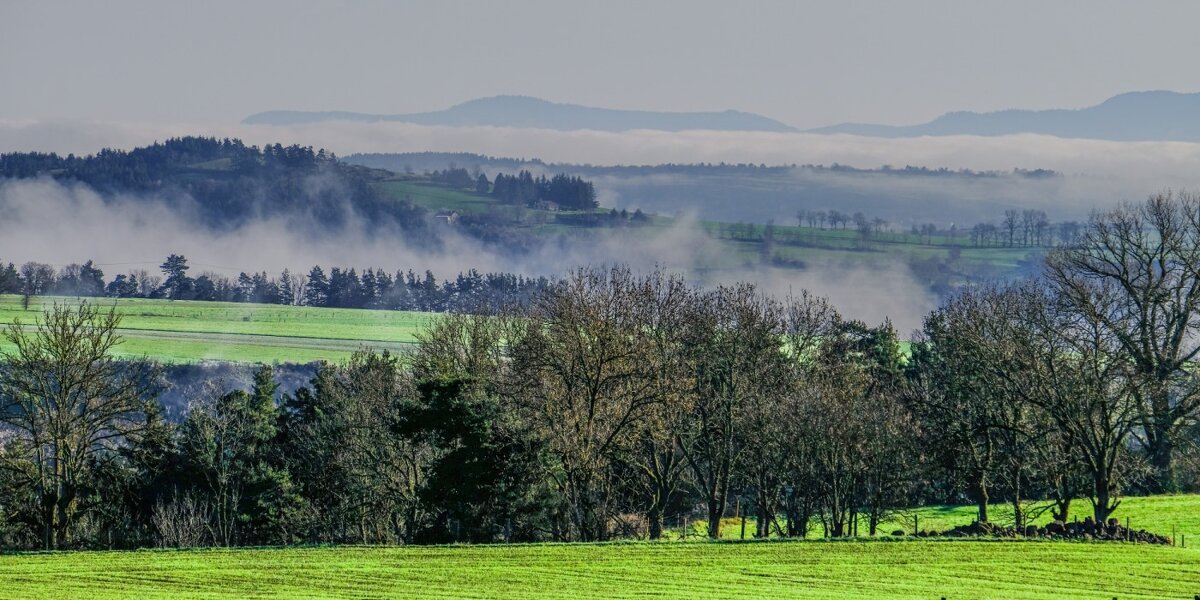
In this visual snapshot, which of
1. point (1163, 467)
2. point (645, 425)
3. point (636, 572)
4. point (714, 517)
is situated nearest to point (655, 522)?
point (714, 517)

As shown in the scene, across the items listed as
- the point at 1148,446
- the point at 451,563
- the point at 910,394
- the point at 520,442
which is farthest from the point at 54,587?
the point at 1148,446

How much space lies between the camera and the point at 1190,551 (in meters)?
48.8

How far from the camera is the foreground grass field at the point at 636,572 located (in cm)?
4047

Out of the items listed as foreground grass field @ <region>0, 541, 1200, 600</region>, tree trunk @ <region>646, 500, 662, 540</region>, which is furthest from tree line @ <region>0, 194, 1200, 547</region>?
foreground grass field @ <region>0, 541, 1200, 600</region>

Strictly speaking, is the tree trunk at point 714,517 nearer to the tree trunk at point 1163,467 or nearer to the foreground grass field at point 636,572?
the foreground grass field at point 636,572

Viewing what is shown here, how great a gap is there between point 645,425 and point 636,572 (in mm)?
19184

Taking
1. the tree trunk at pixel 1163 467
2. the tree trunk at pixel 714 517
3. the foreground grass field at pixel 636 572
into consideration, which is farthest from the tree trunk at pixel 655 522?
the tree trunk at pixel 1163 467

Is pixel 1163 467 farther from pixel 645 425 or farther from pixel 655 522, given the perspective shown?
pixel 645 425

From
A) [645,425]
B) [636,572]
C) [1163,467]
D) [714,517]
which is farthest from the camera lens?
[1163,467]

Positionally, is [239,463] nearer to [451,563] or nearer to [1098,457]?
[451,563]

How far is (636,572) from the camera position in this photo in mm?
44500

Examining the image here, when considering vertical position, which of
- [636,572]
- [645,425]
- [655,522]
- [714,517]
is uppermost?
[645,425]

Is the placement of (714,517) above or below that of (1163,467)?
below

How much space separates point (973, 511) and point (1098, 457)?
676 inches
